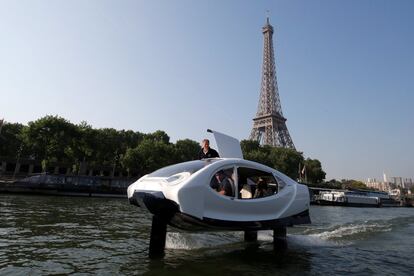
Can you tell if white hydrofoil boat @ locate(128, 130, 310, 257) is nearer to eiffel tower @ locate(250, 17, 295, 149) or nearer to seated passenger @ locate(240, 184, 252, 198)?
seated passenger @ locate(240, 184, 252, 198)

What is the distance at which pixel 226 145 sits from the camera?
1098 cm

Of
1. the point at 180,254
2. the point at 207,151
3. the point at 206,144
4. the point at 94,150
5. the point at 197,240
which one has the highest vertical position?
the point at 94,150

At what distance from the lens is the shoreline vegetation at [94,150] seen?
5981 cm

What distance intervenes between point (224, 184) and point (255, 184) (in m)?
2.27

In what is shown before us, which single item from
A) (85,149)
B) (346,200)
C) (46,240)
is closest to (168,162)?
(85,149)

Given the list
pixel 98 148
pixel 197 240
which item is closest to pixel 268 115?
pixel 98 148

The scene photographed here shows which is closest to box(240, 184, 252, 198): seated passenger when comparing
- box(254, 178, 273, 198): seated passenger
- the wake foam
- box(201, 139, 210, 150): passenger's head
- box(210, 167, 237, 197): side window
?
box(254, 178, 273, 198): seated passenger

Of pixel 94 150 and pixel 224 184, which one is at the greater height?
pixel 94 150

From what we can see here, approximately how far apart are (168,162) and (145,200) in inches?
2454

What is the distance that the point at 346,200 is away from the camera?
2581 inches

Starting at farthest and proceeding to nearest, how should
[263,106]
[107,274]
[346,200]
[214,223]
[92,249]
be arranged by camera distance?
1. [263,106]
2. [346,200]
3. [92,249]
4. [214,223]
5. [107,274]

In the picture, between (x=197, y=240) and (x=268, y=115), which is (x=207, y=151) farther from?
(x=268, y=115)

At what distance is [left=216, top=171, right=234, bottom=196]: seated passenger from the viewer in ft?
29.0

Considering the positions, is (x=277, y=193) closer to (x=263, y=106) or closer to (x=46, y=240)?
(x=46, y=240)
